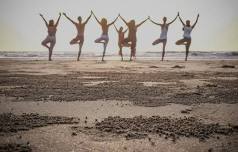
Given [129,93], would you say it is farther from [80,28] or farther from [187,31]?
[187,31]

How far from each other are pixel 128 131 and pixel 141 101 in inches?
92.8

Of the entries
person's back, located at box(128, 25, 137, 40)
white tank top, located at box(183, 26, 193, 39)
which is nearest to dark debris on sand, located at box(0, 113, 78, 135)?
person's back, located at box(128, 25, 137, 40)

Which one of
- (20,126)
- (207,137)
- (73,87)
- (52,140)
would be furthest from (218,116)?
(73,87)

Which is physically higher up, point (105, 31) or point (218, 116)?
point (105, 31)

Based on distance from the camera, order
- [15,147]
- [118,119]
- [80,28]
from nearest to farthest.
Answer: [15,147] → [118,119] → [80,28]

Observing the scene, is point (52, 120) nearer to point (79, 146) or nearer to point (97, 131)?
point (97, 131)

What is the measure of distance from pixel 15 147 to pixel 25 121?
1.29 meters

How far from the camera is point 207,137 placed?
4.44 m

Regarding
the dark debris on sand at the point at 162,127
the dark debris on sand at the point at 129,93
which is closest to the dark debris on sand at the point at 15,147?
the dark debris on sand at the point at 162,127

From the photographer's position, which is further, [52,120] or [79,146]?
[52,120]

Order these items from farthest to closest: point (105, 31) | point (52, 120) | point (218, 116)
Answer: point (105, 31)
point (218, 116)
point (52, 120)

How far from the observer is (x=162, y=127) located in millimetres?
4879

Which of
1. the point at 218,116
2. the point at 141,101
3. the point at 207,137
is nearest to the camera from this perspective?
the point at 207,137

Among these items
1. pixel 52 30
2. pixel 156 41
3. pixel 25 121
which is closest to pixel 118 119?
pixel 25 121
